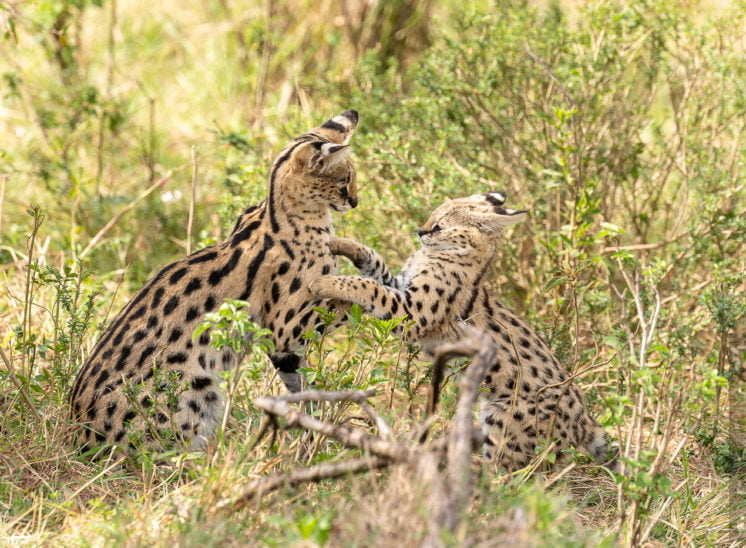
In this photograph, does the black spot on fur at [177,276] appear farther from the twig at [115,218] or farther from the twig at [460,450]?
the twig at [460,450]

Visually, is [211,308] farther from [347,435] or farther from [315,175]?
[347,435]

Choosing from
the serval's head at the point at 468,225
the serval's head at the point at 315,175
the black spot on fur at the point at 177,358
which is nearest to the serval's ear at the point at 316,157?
the serval's head at the point at 315,175

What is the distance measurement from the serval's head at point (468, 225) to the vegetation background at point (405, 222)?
393 mm

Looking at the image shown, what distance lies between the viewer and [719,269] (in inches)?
243

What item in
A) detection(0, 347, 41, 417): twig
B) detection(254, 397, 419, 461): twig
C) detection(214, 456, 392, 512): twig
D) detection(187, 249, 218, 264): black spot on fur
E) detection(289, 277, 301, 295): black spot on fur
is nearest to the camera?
detection(254, 397, 419, 461): twig

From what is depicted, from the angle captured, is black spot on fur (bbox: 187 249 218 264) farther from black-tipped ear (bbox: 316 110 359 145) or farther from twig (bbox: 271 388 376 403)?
twig (bbox: 271 388 376 403)

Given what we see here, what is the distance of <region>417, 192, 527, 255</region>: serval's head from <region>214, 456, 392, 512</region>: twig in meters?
2.56

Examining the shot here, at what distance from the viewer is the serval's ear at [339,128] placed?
589 centimetres

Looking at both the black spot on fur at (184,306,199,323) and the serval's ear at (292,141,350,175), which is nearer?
the black spot on fur at (184,306,199,323)

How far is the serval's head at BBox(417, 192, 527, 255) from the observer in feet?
19.3

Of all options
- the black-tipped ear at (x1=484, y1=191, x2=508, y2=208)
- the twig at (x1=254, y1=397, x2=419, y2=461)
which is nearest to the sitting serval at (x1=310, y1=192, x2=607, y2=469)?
the black-tipped ear at (x1=484, y1=191, x2=508, y2=208)

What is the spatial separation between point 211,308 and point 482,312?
1611 millimetres

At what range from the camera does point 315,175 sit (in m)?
5.56

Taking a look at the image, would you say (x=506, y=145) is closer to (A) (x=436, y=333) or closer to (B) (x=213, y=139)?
(A) (x=436, y=333)
